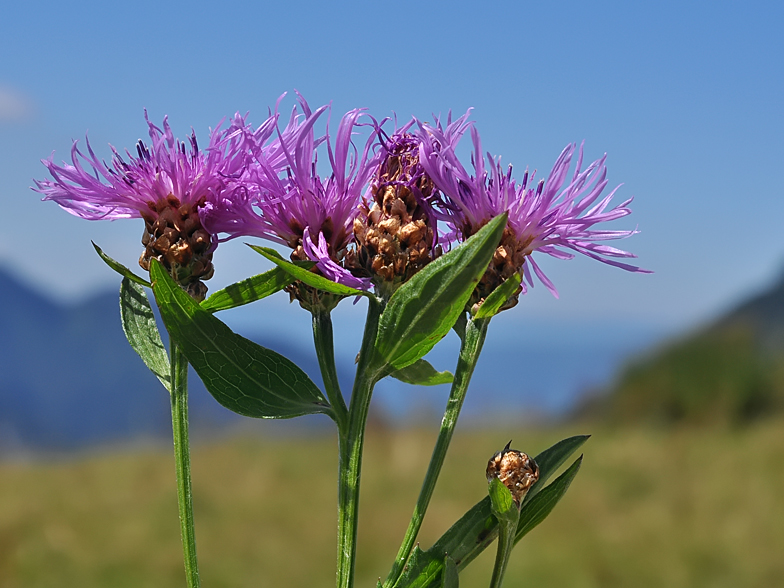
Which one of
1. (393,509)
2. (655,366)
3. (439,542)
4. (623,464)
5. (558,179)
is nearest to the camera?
(439,542)

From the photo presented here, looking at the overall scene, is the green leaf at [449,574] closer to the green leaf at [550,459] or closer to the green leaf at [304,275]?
the green leaf at [550,459]

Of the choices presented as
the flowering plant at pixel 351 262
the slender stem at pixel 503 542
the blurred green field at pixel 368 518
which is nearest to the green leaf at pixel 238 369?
the flowering plant at pixel 351 262

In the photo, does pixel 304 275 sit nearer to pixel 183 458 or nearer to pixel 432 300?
pixel 432 300

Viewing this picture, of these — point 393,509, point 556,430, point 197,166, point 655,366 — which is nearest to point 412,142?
point 197,166

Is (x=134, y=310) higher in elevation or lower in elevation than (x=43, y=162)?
lower

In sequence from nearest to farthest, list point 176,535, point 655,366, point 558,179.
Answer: point 558,179
point 176,535
point 655,366

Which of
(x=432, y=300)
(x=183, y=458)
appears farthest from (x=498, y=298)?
(x=183, y=458)

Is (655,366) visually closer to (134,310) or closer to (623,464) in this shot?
(623,464)
